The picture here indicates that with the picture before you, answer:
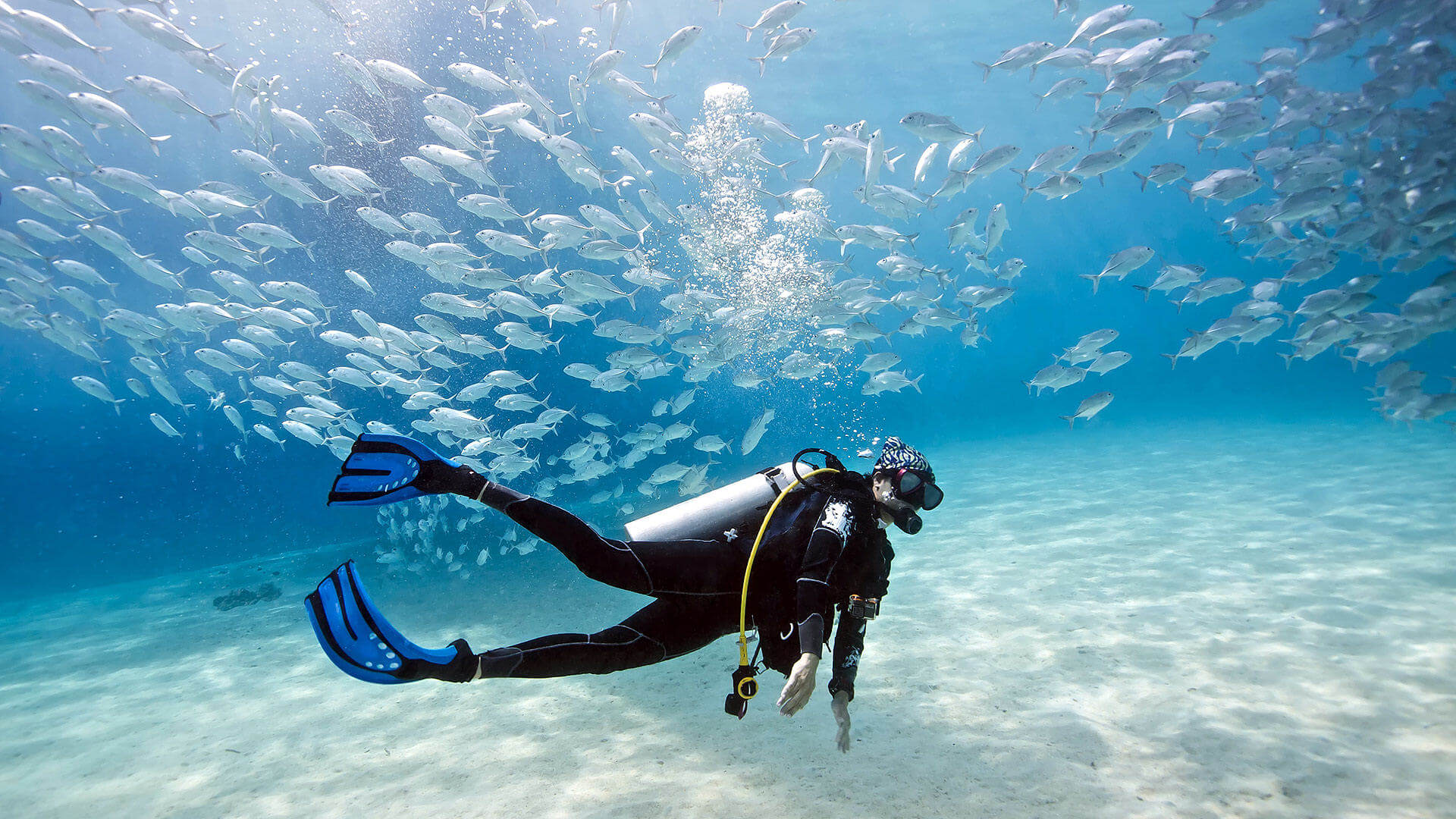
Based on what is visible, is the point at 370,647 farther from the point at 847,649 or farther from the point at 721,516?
the point at 847,649

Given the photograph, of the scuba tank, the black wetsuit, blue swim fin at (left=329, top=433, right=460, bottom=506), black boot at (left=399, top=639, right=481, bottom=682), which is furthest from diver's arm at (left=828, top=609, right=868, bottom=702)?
blue swim fin at (left=329, top=433, right=460, bottom=506)

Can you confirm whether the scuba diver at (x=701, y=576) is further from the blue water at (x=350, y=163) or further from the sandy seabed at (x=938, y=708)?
the blue water at (x=350, y=163)

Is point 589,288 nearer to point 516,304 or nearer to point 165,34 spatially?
point 516,304

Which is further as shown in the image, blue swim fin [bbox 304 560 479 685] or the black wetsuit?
the black wetsuit

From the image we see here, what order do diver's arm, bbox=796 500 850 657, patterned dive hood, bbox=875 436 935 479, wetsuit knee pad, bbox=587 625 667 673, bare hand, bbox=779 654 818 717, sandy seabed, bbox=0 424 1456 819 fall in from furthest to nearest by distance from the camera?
sandy seabed, bbox=0 424 1456 819 < patterned dive hood, bbox=875 436 935 479 < wetsuit knee pad, bbox=587 625 667 673 < diver's arm, bbox=796 500 850 657 < bare hand, bbox=779 654 818 717

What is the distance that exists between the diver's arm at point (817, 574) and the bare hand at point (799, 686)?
0.04 m

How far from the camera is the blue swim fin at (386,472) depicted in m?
2.91

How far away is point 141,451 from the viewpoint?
35438mm

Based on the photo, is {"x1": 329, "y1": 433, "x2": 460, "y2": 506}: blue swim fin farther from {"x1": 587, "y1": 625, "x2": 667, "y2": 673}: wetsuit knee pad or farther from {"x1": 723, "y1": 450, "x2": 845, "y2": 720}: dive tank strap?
{"x1": 723, "y1": 450, "x2": 845, "y2": 720}: dive tank strap

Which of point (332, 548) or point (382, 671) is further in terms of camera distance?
point (332, 548)

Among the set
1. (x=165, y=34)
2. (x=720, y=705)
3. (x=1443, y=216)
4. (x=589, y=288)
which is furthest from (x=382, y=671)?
(x=1443, y=216)

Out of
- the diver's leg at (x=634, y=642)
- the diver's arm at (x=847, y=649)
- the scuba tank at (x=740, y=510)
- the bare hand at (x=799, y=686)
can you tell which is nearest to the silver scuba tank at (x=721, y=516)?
the scuba tank at (x=740, y=510)

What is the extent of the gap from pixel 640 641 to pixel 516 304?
5.71 m

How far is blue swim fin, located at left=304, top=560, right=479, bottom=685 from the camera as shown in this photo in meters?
2.37
